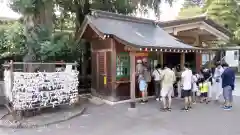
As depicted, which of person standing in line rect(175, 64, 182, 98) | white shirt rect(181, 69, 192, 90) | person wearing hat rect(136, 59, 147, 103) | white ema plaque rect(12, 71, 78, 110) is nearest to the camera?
white ema plaque rect(12, 71, 78, 110)

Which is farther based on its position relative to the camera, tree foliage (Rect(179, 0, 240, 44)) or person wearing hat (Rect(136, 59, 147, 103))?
tree foliage (Rect(179, 0, 240, 44))

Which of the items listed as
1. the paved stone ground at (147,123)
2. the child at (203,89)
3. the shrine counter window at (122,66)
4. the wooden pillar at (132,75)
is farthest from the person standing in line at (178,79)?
the shrine counter window at (122,66)

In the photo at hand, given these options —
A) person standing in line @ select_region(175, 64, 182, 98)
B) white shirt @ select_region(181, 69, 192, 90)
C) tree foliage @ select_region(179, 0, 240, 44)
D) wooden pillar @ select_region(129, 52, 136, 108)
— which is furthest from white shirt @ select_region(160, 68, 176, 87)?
tree foliage @ select_region(179, 0, 240, 44)

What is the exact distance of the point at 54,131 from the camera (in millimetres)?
6203

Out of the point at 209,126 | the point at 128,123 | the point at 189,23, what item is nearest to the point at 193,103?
the point at 209,126

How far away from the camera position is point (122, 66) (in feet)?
31.6

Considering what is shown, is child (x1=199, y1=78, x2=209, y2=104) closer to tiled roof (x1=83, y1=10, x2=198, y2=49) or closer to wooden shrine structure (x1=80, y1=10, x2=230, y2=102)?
wooden shrine structure (x1=80, y1=10, x2=230, y2=102)

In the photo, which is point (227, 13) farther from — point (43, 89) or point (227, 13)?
point (43, 89)

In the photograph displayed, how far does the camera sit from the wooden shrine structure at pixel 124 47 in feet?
30.0

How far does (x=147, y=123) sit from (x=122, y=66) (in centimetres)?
341

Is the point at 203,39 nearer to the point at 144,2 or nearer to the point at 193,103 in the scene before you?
the point at 144,2

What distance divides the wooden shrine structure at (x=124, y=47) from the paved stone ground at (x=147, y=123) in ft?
4.36

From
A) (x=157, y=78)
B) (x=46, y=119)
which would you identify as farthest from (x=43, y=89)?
(x=157, y=78)

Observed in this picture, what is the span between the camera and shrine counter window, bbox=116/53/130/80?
947 cm
